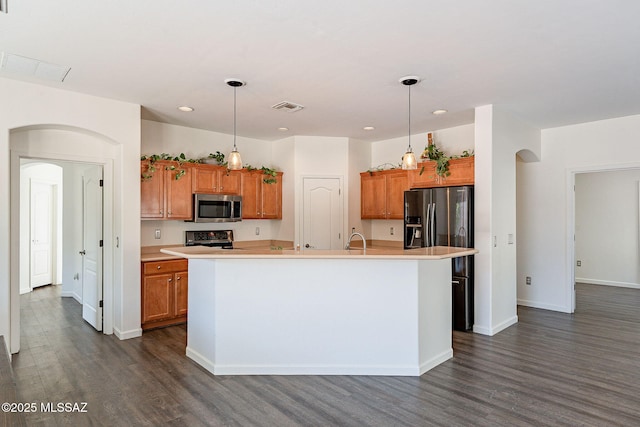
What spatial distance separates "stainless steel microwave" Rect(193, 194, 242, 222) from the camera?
5.37 meters

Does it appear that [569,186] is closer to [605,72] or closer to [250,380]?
[605,72]

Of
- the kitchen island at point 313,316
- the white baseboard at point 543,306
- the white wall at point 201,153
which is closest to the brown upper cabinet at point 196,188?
the white wall at point 201,153

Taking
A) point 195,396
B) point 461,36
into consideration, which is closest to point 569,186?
point 461,36

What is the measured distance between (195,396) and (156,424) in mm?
419

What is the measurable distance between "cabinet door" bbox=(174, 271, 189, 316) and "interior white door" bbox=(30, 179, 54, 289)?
13.6 ft

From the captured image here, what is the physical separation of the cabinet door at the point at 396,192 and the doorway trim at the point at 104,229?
4013 millimetres

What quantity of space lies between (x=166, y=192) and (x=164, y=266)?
1006mm

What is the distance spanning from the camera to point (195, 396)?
2973 millimetres

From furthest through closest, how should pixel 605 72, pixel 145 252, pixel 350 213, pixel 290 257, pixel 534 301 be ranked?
pixel 350 213
pixel 534 301
pixel 145 252
pixel 605 72
pixel 290 257

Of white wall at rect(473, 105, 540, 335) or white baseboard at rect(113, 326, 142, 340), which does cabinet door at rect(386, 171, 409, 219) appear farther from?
white baseboard at rect(113, 326, 142, 340)

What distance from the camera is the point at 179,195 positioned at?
5207 mm

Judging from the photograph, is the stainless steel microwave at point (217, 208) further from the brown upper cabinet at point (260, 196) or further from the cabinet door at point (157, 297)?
the cabinet door at point (157, 297)

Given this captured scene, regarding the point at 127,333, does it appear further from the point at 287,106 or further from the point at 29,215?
the point at 29,215

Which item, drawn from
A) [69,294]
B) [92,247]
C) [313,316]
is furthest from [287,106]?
[69,294]
